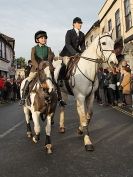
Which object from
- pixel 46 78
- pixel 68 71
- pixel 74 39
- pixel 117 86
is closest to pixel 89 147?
pixel 46 78

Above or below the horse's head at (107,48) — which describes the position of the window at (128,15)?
above

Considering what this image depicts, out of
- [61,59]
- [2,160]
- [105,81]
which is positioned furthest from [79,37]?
[105,81]

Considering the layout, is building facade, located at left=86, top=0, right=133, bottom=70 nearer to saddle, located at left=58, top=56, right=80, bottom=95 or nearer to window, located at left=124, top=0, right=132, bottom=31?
window, located at left=124, top=0, right=132, bottom=31

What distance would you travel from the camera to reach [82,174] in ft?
19.1

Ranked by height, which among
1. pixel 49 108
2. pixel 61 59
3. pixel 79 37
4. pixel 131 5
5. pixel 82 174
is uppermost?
pixel 131 5

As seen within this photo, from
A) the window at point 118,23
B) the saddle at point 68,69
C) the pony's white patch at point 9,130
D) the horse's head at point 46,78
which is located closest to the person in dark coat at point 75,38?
the saddle at point 68,69

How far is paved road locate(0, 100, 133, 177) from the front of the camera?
6004 mm

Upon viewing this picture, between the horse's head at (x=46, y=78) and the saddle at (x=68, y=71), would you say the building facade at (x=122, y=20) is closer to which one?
the saddle at (x=68, y=71)

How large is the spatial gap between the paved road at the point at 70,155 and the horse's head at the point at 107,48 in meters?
1.91

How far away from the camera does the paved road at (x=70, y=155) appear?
600cm

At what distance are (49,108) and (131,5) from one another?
20.3 m

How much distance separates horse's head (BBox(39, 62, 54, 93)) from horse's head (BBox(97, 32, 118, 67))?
59.4 inches

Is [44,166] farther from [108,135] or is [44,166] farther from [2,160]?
[108,135]

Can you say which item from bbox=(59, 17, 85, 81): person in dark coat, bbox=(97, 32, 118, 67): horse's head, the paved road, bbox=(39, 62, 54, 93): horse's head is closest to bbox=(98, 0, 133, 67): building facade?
bbox=(59, 17, 85, 81): person in dark coat
